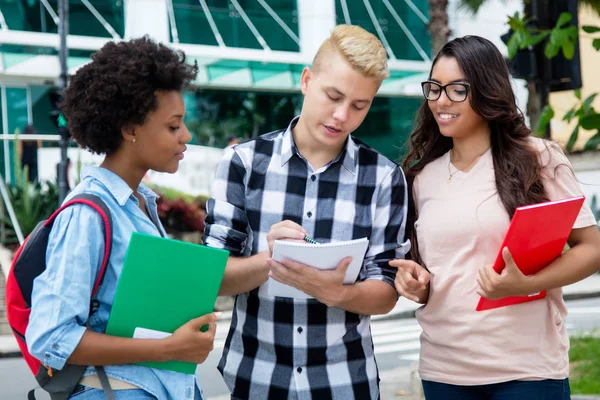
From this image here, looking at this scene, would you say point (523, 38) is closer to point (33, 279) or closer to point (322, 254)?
point (322, 254)

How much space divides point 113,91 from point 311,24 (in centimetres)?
2260

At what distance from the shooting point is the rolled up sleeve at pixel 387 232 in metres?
2.79

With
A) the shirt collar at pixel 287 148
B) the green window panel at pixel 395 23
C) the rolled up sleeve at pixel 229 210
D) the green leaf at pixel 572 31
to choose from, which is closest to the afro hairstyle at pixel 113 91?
the rolled up sleeve at pixel 229 210

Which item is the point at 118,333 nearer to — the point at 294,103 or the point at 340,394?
the point at 340,394

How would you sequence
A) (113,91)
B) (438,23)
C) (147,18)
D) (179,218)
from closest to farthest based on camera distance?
(113,91)
(438,23)
(179,218)
(147,18)

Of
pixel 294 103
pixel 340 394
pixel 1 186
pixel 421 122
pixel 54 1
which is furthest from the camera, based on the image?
pixel 294 103

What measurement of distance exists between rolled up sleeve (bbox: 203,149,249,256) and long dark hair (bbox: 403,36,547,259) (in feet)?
2.35

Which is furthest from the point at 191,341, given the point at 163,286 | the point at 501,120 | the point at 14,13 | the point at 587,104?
the point at 14,13

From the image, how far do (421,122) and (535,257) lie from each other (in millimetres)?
807

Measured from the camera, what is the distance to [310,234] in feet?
9.05

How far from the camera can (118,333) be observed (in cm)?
220

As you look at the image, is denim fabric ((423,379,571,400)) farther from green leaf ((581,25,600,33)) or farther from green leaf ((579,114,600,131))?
green leaf ((581,25,600,33))

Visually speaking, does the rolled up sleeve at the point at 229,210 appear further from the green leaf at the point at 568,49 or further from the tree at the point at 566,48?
the green leaf at the point at 568,49

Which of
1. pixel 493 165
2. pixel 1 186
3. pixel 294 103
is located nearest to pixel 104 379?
pixel 493 165
